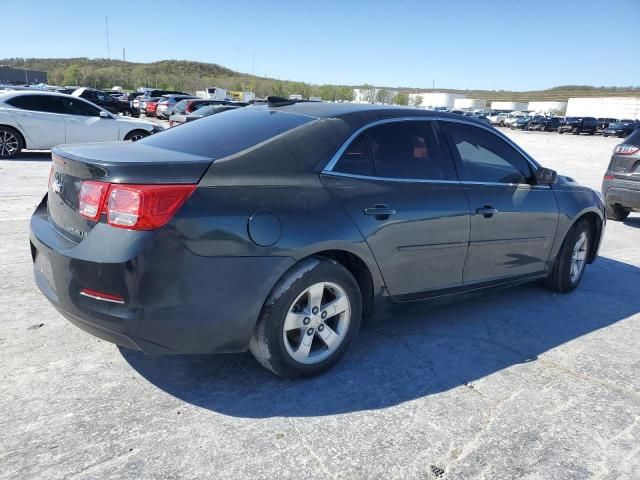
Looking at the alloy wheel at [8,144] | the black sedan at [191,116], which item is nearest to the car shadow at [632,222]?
the black sedan at [191,116]

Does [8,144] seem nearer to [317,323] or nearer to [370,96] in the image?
[317,323]

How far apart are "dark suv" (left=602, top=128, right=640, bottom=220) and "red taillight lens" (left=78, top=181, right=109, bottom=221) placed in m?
7.92

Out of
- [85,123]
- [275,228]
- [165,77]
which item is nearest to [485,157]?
[275,228]

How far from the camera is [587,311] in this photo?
15.6ft

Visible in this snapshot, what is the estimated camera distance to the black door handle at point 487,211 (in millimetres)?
3992

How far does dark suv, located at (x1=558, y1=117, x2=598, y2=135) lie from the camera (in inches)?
1972

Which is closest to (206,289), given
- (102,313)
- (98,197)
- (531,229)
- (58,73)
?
(102,313)

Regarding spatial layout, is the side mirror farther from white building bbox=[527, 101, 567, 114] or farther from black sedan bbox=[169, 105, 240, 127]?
white building bbox=[527, 101, 567, 114]

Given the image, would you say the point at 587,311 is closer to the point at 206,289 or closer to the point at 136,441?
the point at 206,289

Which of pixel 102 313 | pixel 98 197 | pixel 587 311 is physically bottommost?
pixel 587 311

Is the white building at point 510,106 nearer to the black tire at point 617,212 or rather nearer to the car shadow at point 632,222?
the car shadow at point 632,222

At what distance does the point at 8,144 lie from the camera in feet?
41.1

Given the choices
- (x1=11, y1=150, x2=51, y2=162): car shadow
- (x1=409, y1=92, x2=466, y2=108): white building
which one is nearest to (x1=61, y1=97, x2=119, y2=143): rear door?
(x1=11, y1=150, x2=51, y2=162): car shadow

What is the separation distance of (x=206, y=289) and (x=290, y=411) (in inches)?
32.5
